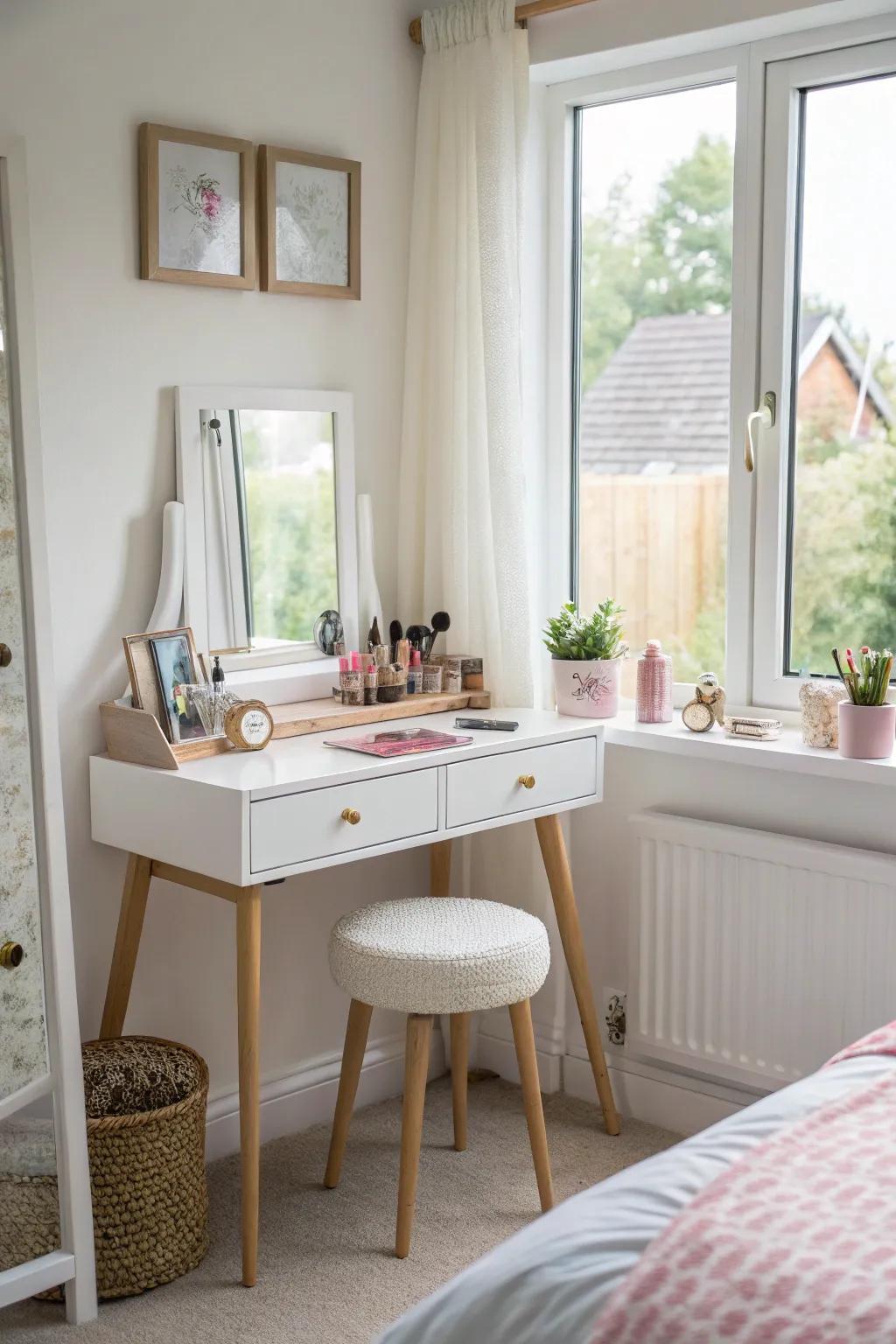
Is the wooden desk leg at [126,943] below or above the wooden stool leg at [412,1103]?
above

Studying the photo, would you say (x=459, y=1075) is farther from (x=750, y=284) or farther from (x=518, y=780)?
(x=750, y=284)

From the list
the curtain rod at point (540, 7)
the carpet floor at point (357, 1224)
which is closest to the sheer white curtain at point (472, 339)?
the curtain rod at point (540, 7)

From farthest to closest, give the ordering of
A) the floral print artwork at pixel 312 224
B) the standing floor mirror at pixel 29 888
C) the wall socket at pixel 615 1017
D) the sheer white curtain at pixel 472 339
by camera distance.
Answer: the wall socket at pixel 615 1017
the sheer white curtain at pixel 472 339
the floral print artwork at pixel 312 224
the standing floor mirror at pixel 29 888

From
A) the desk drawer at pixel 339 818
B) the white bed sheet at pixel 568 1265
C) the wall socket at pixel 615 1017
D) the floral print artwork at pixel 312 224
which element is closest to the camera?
the white bed sheet at pixel 568 1265

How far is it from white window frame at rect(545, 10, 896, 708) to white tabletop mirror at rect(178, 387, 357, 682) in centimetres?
75

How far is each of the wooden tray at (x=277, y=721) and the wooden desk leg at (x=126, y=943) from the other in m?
0.20

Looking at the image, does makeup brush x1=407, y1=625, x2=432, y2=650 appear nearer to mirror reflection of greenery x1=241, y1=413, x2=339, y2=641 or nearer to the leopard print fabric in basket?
mirror reflection of greenery x1=241, y1=413, x2=339, y2=641

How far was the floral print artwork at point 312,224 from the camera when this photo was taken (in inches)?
104

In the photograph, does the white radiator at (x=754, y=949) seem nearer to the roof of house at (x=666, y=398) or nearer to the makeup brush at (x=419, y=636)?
the makeup brush at (x=419, y=636)

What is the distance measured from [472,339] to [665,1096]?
62.1 inches

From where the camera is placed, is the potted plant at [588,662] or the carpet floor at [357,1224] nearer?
the carpet floor at [357,1224]

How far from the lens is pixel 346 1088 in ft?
8.41

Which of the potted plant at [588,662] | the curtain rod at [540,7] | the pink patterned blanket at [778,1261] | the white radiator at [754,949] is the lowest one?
the white radiator at [754,949]

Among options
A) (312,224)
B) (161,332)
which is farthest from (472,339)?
(161,332)
